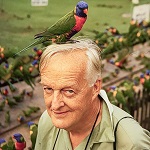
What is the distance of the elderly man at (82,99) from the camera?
49.6 inches

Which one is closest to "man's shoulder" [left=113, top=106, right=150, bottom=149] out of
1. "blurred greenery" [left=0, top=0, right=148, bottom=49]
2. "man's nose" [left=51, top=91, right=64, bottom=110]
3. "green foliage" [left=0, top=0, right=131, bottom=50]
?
"man's nose" [left=51, top=91, right=64, bottom=110]

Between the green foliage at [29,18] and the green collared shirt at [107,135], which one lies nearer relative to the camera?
the green collared shirt at [107,135]

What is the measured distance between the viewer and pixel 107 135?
1.33 m

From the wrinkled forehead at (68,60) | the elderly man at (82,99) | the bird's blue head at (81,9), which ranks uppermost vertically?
the bird's blue head at (81,9)

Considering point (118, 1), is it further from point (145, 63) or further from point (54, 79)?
point (54, 79)

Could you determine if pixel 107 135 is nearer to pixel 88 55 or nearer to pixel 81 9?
pixel 88 55

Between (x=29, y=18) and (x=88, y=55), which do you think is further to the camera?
(x=29, y=18)

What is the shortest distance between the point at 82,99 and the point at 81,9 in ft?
1.22

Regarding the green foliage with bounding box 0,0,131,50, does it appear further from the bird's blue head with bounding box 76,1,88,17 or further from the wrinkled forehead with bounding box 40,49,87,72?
the wrinkled forehead with bounding box 40,49,87,72

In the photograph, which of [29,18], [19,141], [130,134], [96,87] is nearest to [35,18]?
[29,18]

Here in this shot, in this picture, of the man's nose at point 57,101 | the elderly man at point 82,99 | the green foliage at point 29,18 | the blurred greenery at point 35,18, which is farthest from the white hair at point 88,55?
the green foliage at point 29,18

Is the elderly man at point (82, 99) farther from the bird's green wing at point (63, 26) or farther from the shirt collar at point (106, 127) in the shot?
the bird's green wing at point (63, 26)

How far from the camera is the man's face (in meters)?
1.25

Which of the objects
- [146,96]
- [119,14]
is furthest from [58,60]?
[119,14]
